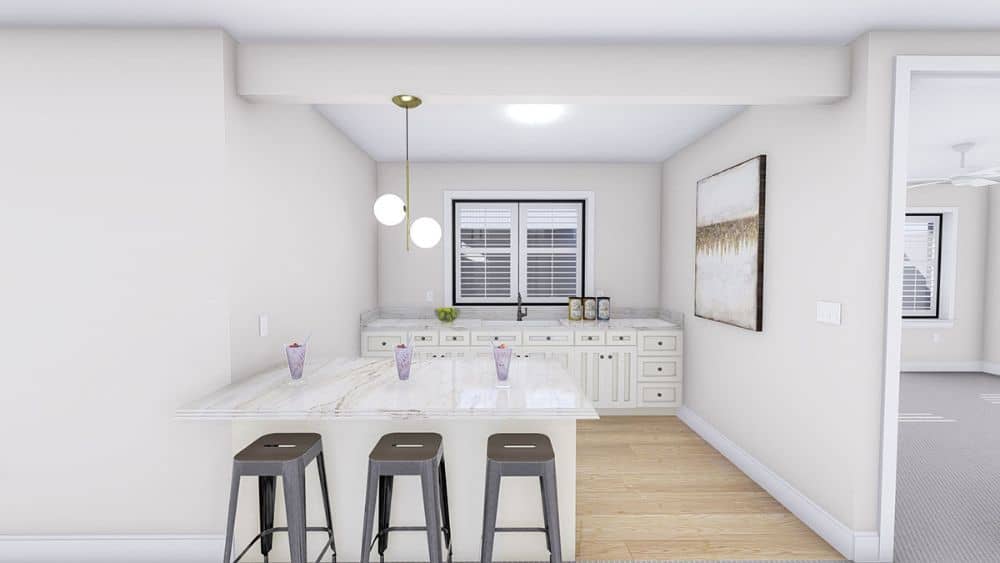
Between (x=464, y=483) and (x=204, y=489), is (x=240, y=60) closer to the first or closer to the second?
(x=204, y=489)

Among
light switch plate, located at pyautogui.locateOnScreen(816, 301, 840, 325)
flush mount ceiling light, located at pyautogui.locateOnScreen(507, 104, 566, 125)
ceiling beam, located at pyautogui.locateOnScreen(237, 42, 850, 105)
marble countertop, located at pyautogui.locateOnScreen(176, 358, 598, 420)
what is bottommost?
marble countertop, located at pyautogui.locateOnScreen(176, 358, 598, 420)

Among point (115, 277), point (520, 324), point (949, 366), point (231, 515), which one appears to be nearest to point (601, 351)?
point (520, 324)

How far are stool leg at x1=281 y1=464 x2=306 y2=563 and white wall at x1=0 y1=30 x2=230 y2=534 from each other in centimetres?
64

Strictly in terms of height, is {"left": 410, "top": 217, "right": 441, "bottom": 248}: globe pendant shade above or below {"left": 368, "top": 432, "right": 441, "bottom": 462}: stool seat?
above

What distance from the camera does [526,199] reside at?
4.77 metres

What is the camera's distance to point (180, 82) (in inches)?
84.0

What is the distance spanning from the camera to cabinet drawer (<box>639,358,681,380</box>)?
4254 millimetres

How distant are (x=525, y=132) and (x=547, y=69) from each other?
139 cm

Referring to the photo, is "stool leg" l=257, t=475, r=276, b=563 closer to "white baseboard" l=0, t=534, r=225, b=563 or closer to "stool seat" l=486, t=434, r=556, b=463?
"white baseboard" l=0, t=534, r=225, b=563

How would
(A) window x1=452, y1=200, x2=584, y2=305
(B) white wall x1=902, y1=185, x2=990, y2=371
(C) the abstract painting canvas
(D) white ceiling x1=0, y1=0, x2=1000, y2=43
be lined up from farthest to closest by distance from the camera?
(B) white wall x1=902, y1=185, x2=990, y2=371
(A) window x1=452, y1=200, x2=584, y2=305
(C) the abstract painting canvas
(D) white ceiling x1=0, y1=0, x2=1000, y2=43

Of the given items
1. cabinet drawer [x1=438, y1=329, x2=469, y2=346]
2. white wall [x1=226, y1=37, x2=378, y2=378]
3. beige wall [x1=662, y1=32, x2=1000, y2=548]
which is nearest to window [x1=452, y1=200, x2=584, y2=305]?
cabinet drawer [x1=438, y1=329, x2=469, y2=346]

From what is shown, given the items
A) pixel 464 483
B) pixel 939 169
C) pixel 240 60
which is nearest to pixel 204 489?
pixel 464 483

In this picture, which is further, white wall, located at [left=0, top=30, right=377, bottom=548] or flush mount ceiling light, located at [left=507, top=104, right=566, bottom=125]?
flush mount ceiling light, located at [left=507, top=104, right=566, bottom=125]

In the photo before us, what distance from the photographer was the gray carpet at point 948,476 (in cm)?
232
